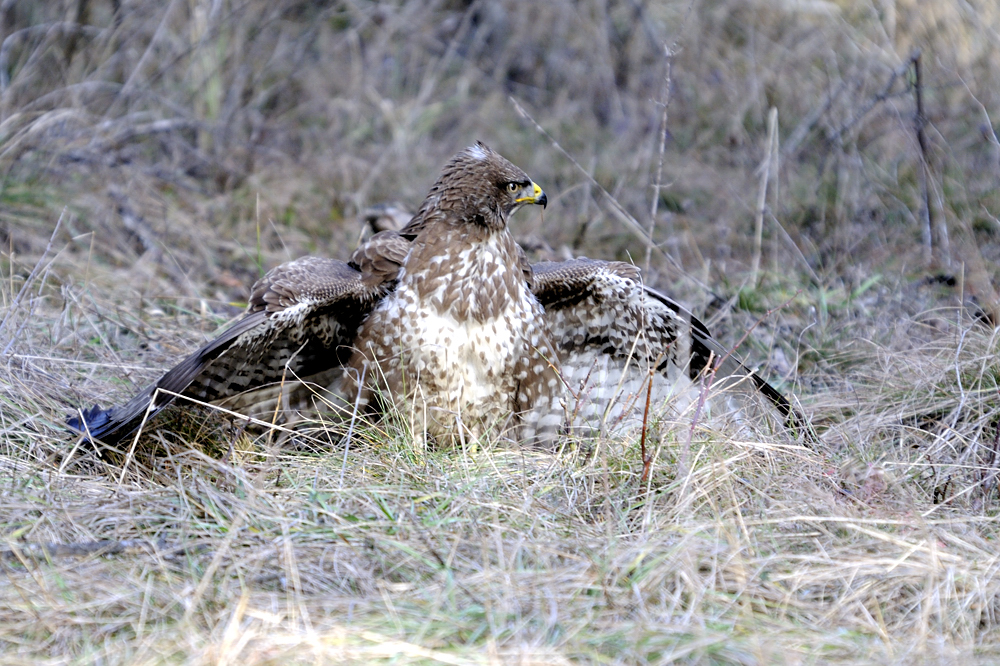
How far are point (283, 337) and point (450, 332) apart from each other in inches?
24.2

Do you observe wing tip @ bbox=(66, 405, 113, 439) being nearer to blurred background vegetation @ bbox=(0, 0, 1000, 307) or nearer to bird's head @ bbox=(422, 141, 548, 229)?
bird's head @ bbox=(422, 141, 548, 229)

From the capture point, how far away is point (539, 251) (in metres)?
5.81

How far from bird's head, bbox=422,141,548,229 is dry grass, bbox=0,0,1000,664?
3.06 ft

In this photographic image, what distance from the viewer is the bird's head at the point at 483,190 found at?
3.89 meters

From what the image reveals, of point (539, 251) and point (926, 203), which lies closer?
point (539, 251)

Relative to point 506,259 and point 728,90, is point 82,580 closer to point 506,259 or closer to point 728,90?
point 506,259

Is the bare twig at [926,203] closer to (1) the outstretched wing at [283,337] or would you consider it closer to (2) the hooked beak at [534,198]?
(2) the hooked beak at [534,198]

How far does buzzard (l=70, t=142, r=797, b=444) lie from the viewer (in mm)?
3688

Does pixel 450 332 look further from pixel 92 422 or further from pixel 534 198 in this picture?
pixel 92 422

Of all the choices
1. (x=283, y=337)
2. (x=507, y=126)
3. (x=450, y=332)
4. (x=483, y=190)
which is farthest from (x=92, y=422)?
(x=507, y=126)

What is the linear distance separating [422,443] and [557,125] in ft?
16.9

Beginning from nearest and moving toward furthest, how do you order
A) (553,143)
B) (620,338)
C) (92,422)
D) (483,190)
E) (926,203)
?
(92,422) → (483,190) → (620,338) → (553,143) → (926,203)

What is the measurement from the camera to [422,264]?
382 centimetres

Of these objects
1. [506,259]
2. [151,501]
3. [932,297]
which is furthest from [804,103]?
[151,501]
